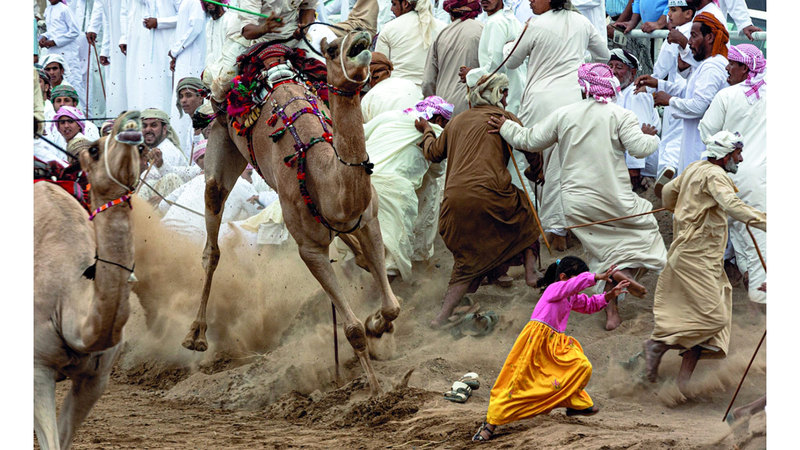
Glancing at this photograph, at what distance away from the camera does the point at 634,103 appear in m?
10.8

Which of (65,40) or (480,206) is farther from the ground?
(65,40)

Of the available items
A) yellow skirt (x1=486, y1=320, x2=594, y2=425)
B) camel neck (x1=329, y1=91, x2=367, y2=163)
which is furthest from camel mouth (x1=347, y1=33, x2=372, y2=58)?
yellow skirt (x1=486, y1=320, x2=594, y2=425)

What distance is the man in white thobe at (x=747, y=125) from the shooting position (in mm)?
8430

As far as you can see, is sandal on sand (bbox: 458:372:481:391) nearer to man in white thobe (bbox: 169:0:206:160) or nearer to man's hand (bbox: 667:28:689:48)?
man's hand (bbox: 667:28:689:48)

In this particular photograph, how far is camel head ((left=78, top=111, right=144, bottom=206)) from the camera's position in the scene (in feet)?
16.5

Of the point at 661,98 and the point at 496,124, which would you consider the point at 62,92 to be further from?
the point at 661,98

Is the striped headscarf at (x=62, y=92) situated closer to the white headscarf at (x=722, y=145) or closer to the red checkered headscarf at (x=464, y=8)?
the red checkered headscarf at (x=464, y=8)

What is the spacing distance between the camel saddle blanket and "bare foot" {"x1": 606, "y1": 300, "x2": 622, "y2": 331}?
9.96 feet

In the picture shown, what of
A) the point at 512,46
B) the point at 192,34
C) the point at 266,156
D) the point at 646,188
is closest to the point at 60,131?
the point at 192,34

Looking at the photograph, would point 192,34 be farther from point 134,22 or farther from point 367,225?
point 367,225

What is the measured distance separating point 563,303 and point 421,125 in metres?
3.49

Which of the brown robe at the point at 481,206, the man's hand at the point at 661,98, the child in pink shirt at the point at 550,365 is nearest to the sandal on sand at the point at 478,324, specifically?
the brown robe at the point at 481,206

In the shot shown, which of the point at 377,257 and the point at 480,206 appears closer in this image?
the point at 377,257

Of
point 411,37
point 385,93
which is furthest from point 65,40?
point 385,93
